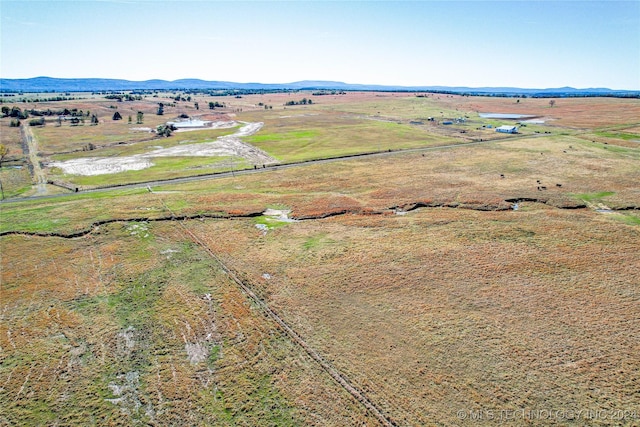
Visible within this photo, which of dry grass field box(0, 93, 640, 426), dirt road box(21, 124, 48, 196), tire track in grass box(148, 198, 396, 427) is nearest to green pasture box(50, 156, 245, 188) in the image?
dirt road box(21, 124, 48, 196)

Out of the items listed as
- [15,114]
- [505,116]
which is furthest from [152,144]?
[505,116]

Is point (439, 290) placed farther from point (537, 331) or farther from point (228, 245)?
point (228, 245)

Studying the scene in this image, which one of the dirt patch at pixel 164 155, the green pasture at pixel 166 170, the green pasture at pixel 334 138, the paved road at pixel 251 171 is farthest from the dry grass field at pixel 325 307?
the green pasture at pixel 334 138

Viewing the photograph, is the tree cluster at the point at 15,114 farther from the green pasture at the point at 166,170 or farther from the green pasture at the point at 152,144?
the green pasture at the point at 166,170

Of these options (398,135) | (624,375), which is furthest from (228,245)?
(398,135)

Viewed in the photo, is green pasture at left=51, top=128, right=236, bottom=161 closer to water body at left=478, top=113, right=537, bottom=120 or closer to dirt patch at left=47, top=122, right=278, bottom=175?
dirt patch at left=47, top=122, right=278, bottom=175

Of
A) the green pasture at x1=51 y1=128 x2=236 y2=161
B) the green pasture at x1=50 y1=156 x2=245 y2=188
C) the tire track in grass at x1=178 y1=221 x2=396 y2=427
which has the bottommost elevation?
the tire track in grass at x1=178 y1=221 x2=396 y2=427
